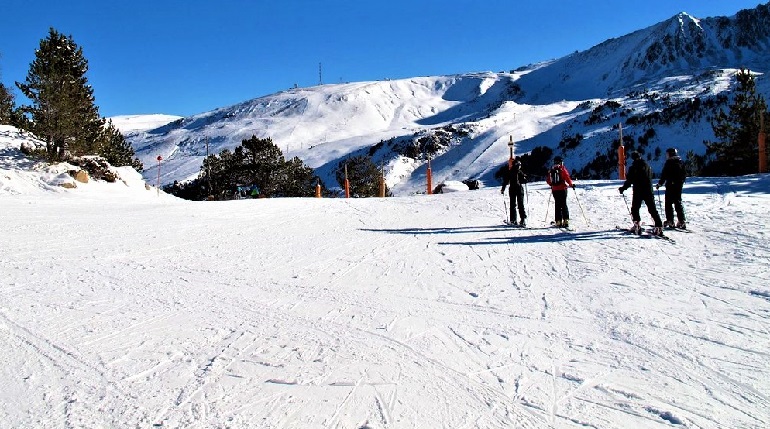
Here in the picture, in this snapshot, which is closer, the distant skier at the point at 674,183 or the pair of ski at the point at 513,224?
the distant skier at the point at 674,183

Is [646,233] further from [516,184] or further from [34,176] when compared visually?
[34,176]

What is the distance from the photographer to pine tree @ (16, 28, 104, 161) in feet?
68.8

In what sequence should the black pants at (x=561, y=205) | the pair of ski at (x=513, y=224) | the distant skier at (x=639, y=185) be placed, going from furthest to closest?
the pair of ski at (x=513, y=224)
the black pants at (x=561, y=205)
the distant skier at (x=639, y=185)

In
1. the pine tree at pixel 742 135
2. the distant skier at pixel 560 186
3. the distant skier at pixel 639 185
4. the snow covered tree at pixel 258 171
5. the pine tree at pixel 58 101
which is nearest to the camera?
the distant skier at pixel 639 185

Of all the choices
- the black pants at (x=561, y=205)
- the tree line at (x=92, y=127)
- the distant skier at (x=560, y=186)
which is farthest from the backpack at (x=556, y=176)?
the tree line at (x=92, y=127)

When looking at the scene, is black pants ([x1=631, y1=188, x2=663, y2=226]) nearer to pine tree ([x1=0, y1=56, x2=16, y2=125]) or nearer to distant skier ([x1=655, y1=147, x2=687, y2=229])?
distant skier ([x1=655, y1=147, x2=687, y2=229])

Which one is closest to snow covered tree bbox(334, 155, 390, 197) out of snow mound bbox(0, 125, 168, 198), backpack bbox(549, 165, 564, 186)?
snow mound bbox(0, 125, 168, 198)

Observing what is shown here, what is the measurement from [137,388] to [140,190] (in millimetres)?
24194

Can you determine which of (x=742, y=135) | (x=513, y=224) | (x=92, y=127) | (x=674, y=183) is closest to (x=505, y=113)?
(x=742, y=135)

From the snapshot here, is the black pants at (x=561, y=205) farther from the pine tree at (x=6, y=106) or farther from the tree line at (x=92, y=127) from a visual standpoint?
the pine tree at (x=6, y=106)

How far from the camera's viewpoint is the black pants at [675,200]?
9.67m

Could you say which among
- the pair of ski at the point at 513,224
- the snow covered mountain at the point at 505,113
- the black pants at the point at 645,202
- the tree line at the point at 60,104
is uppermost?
the snow covered mountain at the point at 505,113

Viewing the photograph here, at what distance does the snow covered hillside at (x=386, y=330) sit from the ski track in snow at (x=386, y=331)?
0.02m

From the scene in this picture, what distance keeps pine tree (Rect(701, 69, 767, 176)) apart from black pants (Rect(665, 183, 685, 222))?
2003 cm
